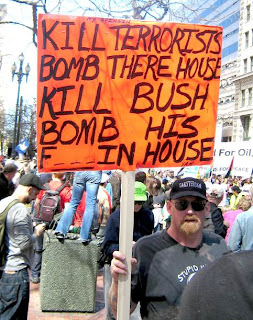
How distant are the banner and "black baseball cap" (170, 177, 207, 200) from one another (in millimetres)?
13513

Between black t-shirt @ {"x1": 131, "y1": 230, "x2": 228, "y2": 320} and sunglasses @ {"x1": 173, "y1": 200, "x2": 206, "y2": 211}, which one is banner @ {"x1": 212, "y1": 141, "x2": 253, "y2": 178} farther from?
black t-shirt @ {"x1": 131, "y1": 230, "x2": 228, "y2": 320}

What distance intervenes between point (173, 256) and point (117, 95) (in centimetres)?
107

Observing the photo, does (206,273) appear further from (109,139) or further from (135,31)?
(135,31)

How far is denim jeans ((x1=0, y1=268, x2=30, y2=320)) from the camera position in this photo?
432 centimetres

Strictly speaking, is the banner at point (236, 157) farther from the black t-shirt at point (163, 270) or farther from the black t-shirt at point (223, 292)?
the black t-shirt at point (223, 292)

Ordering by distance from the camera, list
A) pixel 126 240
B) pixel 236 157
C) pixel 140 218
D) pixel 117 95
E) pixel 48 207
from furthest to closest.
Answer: pixel 236 157 → pixel 48 207 → pixel 140 218 → pixel 117 95 → pixel 126 240

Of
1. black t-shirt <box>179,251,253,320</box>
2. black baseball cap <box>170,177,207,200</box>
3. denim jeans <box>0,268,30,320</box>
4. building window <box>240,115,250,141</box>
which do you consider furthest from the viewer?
building window <box>240,115,250,141</box>

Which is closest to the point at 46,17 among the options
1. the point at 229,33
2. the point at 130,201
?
the point at 130,201

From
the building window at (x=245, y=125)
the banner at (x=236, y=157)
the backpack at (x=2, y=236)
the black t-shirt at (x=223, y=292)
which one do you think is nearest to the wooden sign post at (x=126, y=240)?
the black t-shirt at (x=223, y=292)

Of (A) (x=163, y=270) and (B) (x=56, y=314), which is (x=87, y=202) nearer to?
(B) (x=56, y=314)

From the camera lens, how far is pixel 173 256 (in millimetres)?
2814

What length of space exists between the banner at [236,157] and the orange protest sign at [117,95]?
534 inches

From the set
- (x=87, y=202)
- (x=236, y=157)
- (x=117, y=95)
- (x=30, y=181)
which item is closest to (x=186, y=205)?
(x=117, y=95)

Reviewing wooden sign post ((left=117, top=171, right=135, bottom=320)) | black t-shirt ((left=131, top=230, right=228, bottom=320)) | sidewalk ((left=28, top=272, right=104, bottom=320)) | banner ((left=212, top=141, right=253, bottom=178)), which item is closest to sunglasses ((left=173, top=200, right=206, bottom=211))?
black t-shirt ((left=131, top=230, right=228, bottom=320))
